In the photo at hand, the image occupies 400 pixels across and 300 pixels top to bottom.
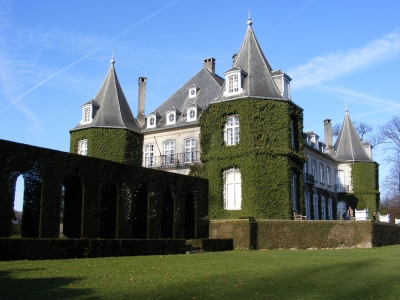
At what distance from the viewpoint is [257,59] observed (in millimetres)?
32562

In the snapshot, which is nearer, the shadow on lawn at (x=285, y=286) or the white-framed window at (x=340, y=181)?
the shadow on lawn at (x=285, y=286)

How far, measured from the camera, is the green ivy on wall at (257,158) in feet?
95.5

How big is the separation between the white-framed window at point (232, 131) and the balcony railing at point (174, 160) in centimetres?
389

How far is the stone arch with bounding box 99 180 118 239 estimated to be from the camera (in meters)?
22.8

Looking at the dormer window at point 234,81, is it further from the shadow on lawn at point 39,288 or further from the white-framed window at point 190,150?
the shadow on lawn at point 39,288

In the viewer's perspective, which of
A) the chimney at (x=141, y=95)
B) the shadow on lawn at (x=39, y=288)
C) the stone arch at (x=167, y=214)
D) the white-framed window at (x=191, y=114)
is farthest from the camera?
the chimney at (x=141, y=95)

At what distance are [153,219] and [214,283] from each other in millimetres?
14039

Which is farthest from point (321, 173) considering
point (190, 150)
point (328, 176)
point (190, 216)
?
point (190, 216)

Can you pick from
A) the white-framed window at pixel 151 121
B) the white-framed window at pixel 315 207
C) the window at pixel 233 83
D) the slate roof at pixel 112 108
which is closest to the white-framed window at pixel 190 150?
the white-framed window at pixel 151 121

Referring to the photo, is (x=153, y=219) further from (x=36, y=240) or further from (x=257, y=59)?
(x=257, y=59)

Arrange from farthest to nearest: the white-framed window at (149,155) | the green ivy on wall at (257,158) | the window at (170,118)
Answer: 1. the white-framed window at (149,155)
2. the window at (170,118)
3. the green ivy on wall at (257,158)

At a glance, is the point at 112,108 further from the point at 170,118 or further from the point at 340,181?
the point at 340,181

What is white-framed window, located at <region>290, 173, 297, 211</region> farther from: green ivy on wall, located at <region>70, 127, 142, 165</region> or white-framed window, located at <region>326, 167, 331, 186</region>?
white-framed window, located at <region>326, 167, 331, 186</region>

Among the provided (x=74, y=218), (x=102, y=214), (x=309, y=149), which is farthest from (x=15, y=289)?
(x=309, y=149)
